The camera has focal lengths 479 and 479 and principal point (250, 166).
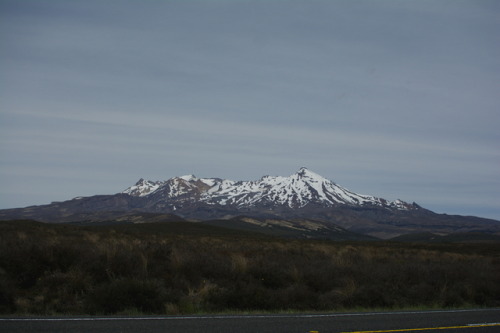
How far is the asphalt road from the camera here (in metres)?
9.12

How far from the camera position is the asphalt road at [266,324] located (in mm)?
9125

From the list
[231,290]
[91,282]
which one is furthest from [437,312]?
[91,282]

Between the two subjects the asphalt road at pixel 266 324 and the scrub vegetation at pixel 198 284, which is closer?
the asphalt road at pixel 266 324

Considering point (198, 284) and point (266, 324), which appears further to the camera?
point (198, 284)

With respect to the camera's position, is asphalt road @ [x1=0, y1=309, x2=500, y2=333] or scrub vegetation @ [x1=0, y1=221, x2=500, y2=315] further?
scrub vegetation @ [x1=0, y1=221, x2=500, y2=315]

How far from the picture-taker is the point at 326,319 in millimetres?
10945

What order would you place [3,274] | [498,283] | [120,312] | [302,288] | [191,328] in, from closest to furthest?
[191,328] < [120,312] < [3,274] < [302,288] < [498,283]

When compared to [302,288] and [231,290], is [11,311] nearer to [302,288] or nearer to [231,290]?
[231,290]

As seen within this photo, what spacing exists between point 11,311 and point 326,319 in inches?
→ 320

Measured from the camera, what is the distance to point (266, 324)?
10070 millimetres

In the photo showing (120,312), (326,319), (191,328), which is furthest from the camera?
(120,312)

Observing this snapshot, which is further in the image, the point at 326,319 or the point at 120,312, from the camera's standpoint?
the point at 120,312

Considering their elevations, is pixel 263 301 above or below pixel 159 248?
below

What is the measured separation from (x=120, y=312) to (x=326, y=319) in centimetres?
524
